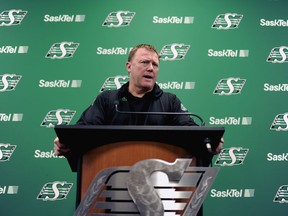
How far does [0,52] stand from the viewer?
320 cm

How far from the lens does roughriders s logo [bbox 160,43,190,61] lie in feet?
10.4

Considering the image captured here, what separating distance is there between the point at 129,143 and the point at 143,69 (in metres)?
1.08

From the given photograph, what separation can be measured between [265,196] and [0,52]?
2.50 meters

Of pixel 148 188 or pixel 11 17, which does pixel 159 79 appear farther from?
pixel 148 188

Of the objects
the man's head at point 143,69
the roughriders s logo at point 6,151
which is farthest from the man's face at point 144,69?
the roughriders s logo at point 6,151

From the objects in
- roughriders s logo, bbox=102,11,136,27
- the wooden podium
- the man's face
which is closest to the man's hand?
the wooden podium

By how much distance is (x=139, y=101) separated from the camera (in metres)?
2.29

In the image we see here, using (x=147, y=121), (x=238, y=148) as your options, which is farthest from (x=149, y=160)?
(x=238, y=148)

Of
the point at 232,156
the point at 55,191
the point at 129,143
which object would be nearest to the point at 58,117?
the point at 55,191

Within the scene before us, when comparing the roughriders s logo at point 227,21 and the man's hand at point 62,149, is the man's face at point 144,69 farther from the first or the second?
the roughriders s logo at point 227,21

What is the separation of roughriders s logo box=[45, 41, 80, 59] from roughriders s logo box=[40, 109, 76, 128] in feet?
1.61

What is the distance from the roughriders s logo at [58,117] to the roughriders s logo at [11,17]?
2.99 ft

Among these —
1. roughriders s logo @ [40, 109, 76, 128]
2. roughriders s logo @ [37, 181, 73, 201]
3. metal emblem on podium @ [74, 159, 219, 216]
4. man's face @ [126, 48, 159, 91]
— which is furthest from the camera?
roughriders s logo @ [40, 109, 76, 128]

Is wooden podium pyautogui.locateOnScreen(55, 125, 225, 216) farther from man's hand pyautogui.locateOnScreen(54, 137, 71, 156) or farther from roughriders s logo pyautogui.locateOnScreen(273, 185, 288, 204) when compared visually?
roughriders s logo pyautogui.locateOnScreen(273, 185, 288, 204)
